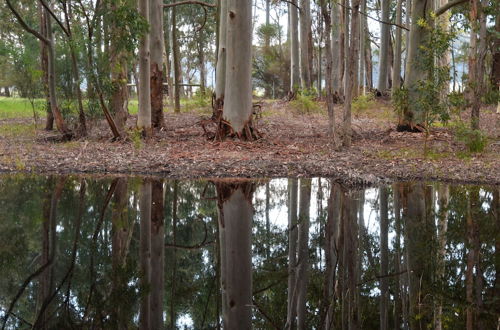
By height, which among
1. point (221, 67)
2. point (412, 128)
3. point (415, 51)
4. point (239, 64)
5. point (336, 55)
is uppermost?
point (336, 55)

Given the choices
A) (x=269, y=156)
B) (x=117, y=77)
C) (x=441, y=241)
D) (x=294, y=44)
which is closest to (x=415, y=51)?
(x=269, y=156)

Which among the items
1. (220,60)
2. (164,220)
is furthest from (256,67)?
(164,220)

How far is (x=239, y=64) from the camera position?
12594 millimetres

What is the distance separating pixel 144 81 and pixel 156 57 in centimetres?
158

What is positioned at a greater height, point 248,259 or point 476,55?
point 476,55

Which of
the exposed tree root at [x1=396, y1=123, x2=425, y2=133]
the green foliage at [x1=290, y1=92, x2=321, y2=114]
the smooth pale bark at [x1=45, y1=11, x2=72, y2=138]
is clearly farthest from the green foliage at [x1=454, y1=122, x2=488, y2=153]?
the smooth pale bark at [x1=45, y1=11, x2=72, y2=138]

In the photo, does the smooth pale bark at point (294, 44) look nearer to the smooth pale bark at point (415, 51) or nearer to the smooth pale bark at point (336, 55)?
the smooth pale bark at point (336, 55)

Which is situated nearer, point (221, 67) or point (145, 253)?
point (145, 253)

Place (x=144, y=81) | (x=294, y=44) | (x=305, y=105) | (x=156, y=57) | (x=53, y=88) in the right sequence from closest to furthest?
(x=144, y=81)
(x=53, y=88)
(x=156, y=57)
(x=305, y=105)
(x=294, y=44)

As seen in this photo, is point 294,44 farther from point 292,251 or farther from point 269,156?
point 292,251

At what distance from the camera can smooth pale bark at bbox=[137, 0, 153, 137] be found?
1339 cm

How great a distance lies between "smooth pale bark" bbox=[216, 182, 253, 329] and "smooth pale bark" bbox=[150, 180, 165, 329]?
1.61 ft

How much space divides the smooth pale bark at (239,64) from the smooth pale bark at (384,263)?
212 inches

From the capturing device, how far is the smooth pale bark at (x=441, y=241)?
4211 mm
